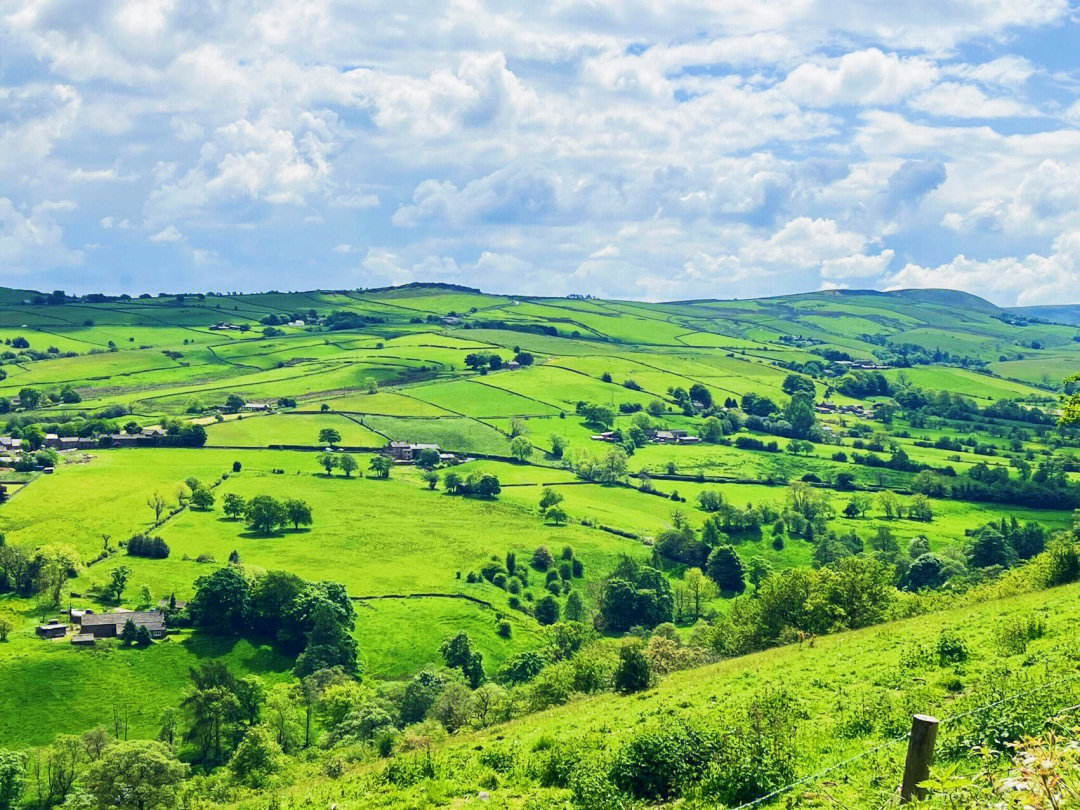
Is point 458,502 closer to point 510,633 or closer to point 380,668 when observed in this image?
point 510,633

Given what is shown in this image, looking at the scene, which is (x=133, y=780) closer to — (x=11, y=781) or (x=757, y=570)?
(x=11, y=781)

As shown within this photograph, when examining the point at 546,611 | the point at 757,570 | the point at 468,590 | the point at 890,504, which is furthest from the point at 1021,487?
the point at 468,590

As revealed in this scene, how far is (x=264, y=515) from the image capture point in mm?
135000

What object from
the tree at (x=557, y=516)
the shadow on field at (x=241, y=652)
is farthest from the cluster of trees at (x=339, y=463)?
the shadow on field at (x=241, y=652)

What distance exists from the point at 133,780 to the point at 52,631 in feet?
151

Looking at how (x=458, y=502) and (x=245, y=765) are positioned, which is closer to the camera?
(x=245, y=765)

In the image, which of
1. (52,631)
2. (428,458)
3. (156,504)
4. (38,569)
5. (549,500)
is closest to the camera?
(52,631)

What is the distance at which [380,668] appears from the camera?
313 feet

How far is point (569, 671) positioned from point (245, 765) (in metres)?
24.4

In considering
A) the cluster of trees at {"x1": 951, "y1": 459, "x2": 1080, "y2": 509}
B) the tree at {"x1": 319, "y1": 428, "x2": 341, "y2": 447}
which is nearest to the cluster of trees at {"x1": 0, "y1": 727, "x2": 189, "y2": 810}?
the tree at {"x1": 319, "y1": 428, "x2": 341, "y2": 447}

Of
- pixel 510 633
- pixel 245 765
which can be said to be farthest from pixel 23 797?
pixel 510 633

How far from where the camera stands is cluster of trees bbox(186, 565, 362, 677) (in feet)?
328

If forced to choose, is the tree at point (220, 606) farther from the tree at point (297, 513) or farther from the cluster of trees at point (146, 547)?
the tree at point (297, 513)

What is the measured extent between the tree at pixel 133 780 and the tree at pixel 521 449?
127165 millimetres
